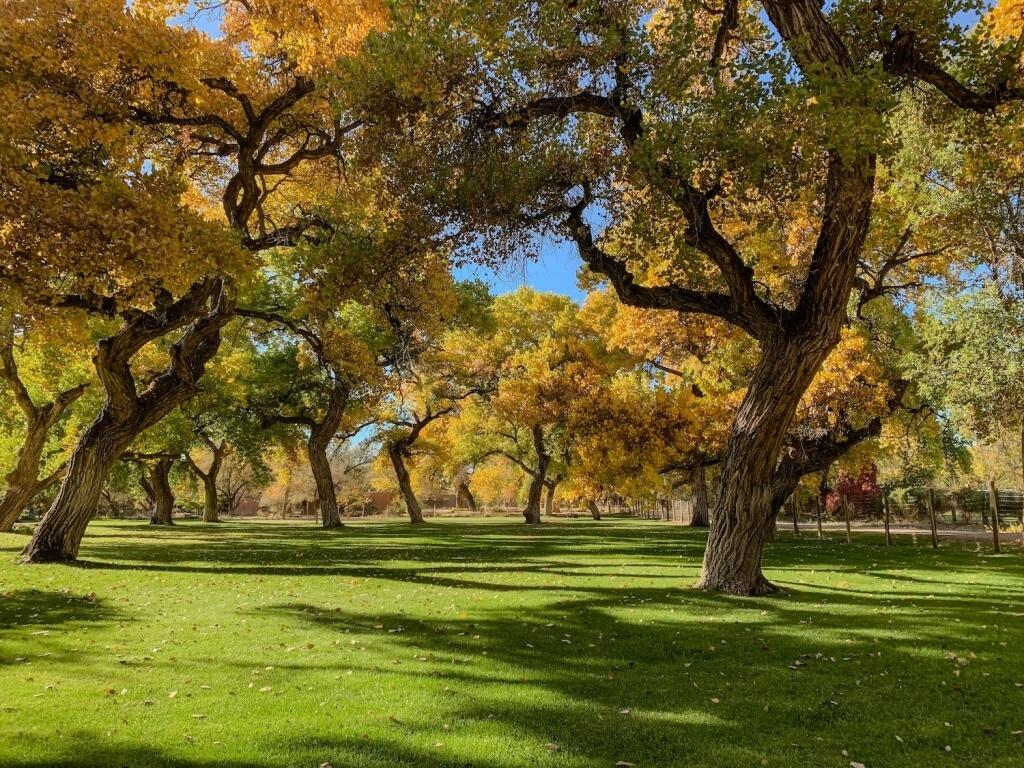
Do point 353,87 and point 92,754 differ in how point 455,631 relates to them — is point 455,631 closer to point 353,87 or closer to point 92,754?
point 92,754

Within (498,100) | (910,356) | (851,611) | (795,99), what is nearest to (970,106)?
(795,99)

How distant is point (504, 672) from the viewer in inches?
220

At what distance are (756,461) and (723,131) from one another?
4372mm

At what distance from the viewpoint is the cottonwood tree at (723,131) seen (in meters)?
7.10

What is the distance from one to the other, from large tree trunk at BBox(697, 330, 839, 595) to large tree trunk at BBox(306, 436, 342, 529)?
872 inches

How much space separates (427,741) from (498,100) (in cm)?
758

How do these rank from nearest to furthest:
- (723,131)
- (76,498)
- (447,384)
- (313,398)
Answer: (723,131)
(76,498)
(313,398)
(447,384)

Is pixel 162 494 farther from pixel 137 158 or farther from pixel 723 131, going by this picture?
pixel 723 131

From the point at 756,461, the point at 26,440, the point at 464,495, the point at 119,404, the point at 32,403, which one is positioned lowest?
the point at 464,495

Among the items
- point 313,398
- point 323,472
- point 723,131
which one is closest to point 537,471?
point 323,472

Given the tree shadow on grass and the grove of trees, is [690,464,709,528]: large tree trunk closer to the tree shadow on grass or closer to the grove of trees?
the grove of trees

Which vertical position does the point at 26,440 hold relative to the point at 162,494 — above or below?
above

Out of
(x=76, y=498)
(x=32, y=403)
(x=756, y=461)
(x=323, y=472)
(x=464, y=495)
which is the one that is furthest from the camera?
(x=464, y=495)

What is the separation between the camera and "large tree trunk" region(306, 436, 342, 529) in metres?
28.6
